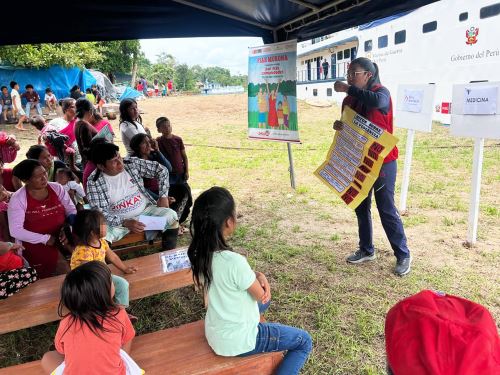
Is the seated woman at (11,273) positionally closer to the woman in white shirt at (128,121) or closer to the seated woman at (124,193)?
the seated woman at (124,193)

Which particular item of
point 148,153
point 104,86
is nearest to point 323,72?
point 104,86

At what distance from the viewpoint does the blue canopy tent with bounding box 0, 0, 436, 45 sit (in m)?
3.62

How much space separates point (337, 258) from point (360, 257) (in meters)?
0.24

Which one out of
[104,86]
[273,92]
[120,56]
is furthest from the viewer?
[120,56]

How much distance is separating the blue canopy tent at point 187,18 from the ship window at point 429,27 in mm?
7222

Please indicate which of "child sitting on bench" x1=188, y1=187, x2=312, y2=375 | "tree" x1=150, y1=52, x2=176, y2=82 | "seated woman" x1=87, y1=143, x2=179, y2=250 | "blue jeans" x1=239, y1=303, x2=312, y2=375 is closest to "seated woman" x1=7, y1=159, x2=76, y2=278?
"seated woman" x1=87, y1=143, x2=179, y2=250

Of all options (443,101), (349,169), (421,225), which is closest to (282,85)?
(349,169)

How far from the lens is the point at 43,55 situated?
637 inches

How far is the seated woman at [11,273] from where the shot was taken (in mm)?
2418

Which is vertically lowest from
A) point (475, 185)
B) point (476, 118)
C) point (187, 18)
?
point (475, 185)

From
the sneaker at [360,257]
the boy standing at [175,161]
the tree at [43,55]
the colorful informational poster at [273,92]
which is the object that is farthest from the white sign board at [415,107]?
the tree at [43,55]

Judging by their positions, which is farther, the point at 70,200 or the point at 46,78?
the point at 46,78

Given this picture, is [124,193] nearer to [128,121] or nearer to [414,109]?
[128,121]

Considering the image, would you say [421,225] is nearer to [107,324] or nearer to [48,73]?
[107,324]
